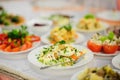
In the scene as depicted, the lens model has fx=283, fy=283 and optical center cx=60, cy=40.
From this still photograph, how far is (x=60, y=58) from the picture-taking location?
5.51 ft

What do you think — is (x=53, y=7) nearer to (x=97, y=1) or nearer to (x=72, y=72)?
(x=97, y=1)

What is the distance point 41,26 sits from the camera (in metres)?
2.36

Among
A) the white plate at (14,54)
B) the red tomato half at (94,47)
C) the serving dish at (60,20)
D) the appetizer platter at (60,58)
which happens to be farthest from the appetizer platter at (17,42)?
the serving dish at (60,20)

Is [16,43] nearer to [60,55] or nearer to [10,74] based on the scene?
Answer: [10,74]

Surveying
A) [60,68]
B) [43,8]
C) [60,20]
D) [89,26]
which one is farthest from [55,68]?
[43,8]

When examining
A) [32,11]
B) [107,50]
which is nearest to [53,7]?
[32,11]

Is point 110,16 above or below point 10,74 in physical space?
above

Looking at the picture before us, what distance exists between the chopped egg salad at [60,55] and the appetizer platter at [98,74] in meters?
0.16

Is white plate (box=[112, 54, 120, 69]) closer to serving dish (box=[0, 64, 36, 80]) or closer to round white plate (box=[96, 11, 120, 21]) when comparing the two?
serving dish (box=[0, 64, 36, 80])

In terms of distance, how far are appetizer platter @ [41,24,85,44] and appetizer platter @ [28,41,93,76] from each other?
0.22 metres

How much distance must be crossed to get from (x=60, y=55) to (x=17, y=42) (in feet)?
1.37

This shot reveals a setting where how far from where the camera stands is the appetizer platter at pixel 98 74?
4.70 feet

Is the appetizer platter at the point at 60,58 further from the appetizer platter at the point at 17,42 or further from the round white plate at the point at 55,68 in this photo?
the appetizer platter at the point at 17,42

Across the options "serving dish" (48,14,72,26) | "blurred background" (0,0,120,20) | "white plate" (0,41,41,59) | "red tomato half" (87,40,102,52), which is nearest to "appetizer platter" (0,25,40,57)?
"white plate" (0,41,41,59)
